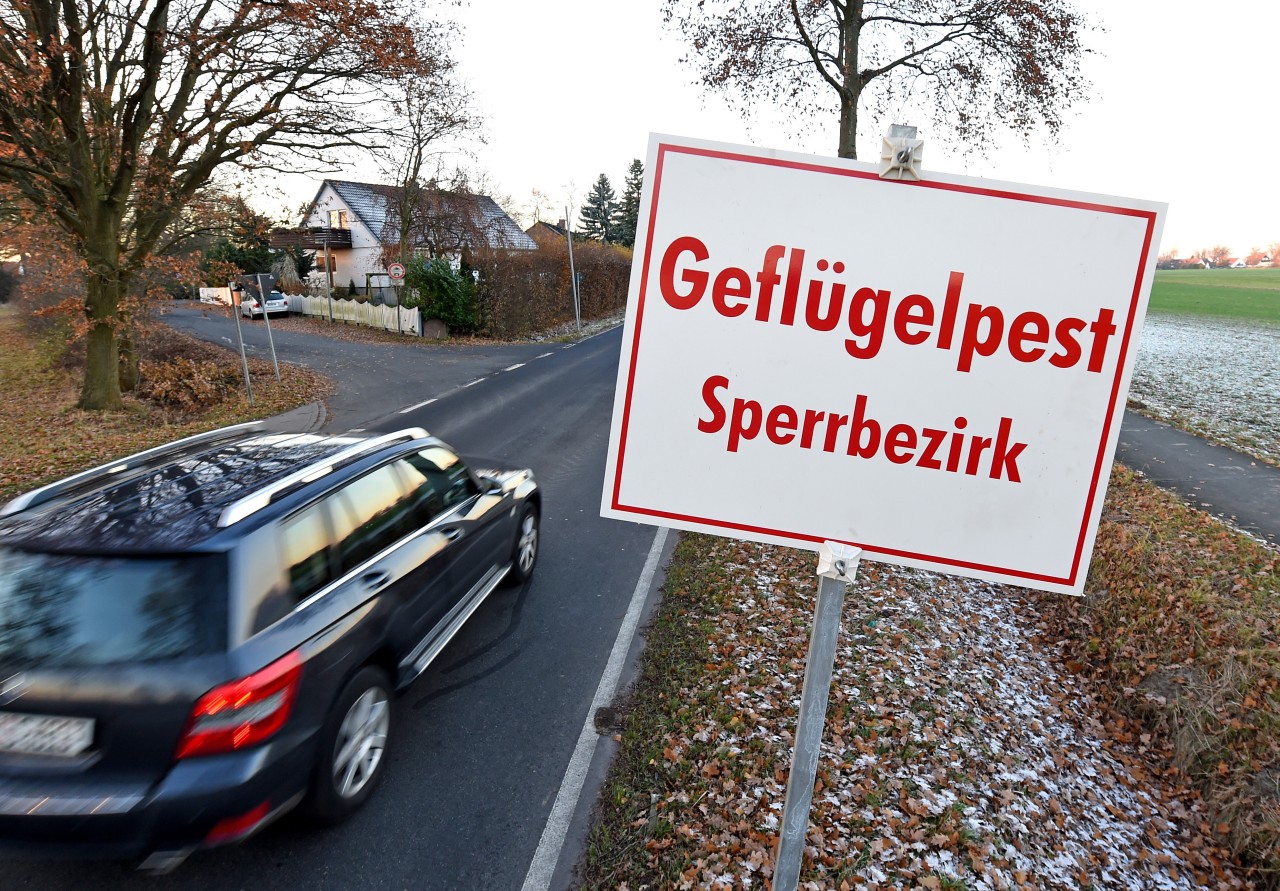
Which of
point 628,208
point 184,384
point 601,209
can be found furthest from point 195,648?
point 601,209

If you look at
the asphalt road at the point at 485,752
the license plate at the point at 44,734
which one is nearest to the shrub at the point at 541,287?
the asphalt road at the point at 485,752

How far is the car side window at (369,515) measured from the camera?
142 inches

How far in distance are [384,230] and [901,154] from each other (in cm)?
3910

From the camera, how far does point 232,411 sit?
13.2 metres

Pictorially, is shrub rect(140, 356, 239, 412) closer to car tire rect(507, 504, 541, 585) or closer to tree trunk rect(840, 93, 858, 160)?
car tire rect(507, 504, 541, 585)

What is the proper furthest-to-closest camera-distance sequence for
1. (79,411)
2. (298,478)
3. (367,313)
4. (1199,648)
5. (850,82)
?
1. (367,313)
2. (79,411)
3. (850,82)
4. (1199,648)
5. (298,478)

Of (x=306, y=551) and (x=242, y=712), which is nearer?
(x=242, y=712)

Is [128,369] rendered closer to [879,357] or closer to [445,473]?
[445,473]

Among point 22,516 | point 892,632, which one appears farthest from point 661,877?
point 22,516

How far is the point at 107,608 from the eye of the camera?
8.97ft

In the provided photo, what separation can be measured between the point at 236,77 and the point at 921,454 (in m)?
14.8

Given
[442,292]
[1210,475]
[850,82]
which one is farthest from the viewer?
[442,292]

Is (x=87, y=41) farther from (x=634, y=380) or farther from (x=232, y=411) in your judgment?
(x=634, y=380)

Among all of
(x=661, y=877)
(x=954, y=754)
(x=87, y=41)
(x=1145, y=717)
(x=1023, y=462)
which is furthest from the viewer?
(x=87, y=41)
